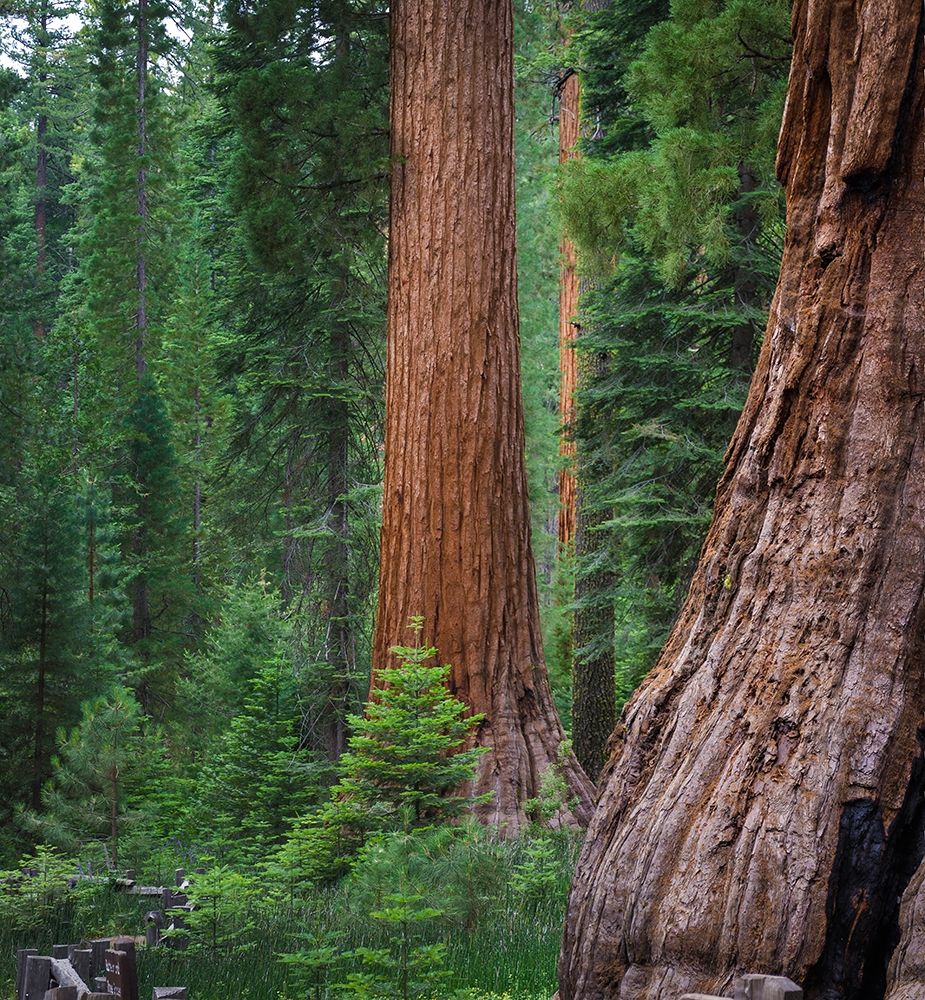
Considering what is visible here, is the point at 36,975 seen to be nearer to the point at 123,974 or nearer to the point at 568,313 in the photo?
the point at 123,974

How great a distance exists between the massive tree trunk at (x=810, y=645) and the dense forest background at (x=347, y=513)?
1006 mm

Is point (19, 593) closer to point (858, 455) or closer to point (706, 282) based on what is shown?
point (706, 282)

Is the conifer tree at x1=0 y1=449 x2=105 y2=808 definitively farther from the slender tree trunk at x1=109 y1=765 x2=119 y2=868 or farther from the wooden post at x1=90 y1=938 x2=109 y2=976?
the wooden post at x1=90 y1=938 x2=109 y2=976

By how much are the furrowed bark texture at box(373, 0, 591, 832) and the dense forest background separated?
464mm

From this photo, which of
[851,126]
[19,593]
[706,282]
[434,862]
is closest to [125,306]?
[19,593]

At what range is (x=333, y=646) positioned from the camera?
12.6m

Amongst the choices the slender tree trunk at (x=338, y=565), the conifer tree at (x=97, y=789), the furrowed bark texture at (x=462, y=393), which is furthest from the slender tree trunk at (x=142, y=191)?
the furrowed bark texture at (x=462, y=393)

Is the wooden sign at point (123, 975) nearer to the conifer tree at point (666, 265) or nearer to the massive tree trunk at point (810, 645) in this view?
the massive tree trunk at point (810, 645)

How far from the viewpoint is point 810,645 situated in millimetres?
4008

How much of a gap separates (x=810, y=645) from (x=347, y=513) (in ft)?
29.8

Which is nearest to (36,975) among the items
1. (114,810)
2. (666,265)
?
(114,810)

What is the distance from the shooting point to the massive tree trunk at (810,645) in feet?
12.2

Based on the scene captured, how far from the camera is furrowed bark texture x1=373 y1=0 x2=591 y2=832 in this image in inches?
340

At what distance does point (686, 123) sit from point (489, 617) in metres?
3.96
